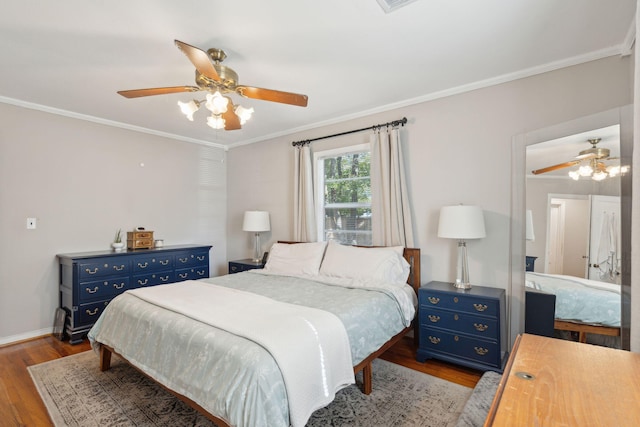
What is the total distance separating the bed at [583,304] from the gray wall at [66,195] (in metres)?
4.62

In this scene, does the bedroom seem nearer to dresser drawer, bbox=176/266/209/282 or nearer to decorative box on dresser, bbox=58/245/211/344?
decorative box on dresser, bbox=58/245/211/344

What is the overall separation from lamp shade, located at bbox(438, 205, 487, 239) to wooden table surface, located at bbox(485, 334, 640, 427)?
155 cm

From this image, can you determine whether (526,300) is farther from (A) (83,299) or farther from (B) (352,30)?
(A) (83,299)

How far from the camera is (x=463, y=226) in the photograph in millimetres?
2711

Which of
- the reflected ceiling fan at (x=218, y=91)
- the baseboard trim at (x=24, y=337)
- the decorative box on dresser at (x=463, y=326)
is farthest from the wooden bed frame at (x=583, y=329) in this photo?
the baseboard trim at (x=24, y=337)

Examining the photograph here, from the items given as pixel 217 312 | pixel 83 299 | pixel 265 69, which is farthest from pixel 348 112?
pixel 83 299

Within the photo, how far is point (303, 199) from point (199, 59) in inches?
97.6

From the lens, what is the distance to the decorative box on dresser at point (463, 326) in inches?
99.1

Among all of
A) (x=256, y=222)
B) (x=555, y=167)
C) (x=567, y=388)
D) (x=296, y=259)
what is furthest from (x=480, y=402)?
(x=256, y=222)

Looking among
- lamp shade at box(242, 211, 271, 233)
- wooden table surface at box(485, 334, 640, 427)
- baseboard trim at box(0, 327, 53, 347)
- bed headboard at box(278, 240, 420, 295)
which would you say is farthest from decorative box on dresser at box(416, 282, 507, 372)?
baseboard trim at box(0, 327, 53, 347)

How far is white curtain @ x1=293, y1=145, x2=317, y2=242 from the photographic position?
4.13 metres

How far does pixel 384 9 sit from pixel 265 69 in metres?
1.10

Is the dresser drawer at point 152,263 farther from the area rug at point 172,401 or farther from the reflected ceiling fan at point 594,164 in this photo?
the reflected ceiling fan at point 594,164

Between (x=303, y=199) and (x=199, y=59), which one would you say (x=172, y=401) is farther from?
(x=303, y=199)
